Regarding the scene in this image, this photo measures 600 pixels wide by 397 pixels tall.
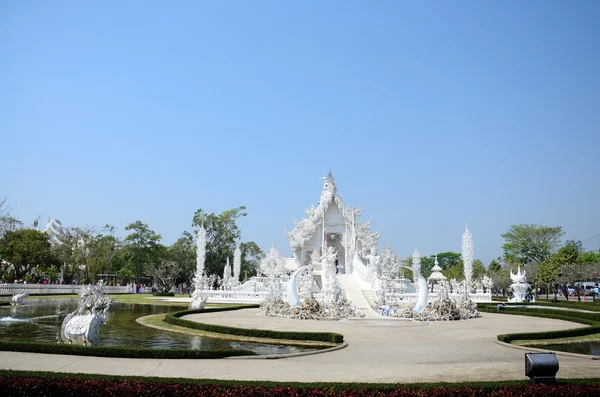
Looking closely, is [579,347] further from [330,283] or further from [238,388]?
[330,283]

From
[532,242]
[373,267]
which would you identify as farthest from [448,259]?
[373,267]

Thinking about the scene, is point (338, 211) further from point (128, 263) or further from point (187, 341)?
point (128, 263)

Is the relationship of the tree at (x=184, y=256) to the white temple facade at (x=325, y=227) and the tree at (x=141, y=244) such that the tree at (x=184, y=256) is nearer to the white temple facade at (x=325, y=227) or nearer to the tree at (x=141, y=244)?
the tree at (x=141, y=244)

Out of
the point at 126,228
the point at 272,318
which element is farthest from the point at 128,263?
the point at 272,318

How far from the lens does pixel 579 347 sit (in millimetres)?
14688

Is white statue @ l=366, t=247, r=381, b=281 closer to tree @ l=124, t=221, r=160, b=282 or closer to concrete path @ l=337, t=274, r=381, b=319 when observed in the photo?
concrete path @ l=337, t=274, r=381, b=319

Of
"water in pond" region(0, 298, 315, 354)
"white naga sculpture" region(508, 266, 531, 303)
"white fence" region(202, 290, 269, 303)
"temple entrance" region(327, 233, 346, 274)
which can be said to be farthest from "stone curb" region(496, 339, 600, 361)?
"temple entrance" region(327, 233, 346, 274)

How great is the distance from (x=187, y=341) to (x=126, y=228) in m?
48.8

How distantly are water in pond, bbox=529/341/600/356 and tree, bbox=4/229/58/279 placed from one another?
49.6m

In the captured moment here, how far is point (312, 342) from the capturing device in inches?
581

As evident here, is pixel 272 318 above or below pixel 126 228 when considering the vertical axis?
below

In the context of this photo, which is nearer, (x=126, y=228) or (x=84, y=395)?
(x=84, y=395)

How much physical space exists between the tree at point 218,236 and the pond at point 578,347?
158 ft

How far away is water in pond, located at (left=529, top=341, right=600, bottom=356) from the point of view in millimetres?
13812
